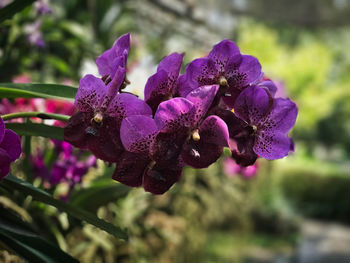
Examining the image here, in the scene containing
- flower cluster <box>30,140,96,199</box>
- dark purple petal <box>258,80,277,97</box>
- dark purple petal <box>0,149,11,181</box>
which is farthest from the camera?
flower cluster <box>30,140,96,199</box>

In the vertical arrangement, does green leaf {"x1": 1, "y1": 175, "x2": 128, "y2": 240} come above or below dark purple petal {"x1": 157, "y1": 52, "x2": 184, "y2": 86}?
below

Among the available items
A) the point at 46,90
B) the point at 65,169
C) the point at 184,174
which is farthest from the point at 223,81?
the point at 184,174

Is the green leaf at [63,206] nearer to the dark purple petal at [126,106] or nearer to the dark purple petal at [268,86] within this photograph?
the dark purple petal at [126,106]

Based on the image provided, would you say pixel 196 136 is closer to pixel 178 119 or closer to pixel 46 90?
pixel 178 119

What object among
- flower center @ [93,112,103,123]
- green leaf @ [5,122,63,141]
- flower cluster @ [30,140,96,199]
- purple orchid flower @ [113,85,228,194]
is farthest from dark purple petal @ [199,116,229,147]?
flower cluster @ [30,140,96,199]

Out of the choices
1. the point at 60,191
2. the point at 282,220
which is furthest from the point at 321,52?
the point at 60,191

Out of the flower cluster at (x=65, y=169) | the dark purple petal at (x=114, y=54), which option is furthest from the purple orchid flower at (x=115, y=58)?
the flower cluster at (x=65, y=169)

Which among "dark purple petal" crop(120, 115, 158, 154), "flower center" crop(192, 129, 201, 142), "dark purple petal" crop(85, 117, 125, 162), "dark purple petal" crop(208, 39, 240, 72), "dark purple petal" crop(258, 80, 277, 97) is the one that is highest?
"dark purple petal" crop(258, 80, 277, 97)

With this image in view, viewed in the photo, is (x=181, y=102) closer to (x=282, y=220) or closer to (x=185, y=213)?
(x=185, y=213)

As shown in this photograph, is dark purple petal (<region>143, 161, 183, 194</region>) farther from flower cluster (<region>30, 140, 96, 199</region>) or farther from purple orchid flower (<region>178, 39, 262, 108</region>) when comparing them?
flower cluster (<region>30, 140, 96, 199</region>)
